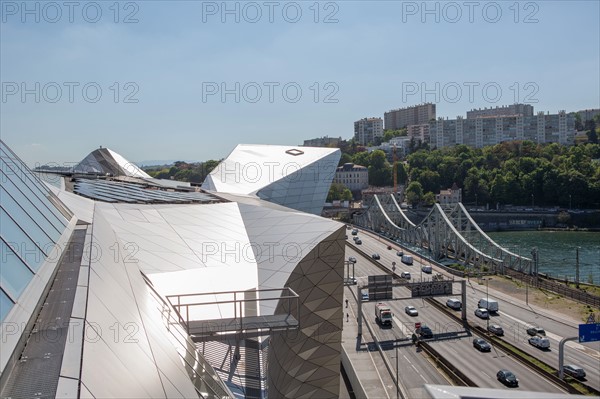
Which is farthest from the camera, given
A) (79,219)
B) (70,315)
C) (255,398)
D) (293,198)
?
(293,198)

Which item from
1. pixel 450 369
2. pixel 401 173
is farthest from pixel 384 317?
pixel 401 173

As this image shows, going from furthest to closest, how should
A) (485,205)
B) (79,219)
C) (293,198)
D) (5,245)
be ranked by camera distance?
(485,205) → (293,198) → (79,219) → (5,245)

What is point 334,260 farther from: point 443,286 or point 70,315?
point 443,286

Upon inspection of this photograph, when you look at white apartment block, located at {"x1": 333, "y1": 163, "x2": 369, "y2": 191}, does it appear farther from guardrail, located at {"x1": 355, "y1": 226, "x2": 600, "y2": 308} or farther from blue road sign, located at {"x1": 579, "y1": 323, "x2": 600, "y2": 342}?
blue road sign, located at {"x1": 579, "y1": 323, "x2": 600, "y2": 342}

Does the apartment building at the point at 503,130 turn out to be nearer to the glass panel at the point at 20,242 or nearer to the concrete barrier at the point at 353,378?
the concrete barrier at the point at 353,378

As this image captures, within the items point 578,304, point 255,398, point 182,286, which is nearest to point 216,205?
point 182,286

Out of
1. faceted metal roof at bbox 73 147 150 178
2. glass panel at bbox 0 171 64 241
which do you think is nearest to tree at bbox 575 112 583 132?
faceted metal roof at bbox 73 147 150 178

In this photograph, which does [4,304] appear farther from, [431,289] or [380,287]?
[431,289]
